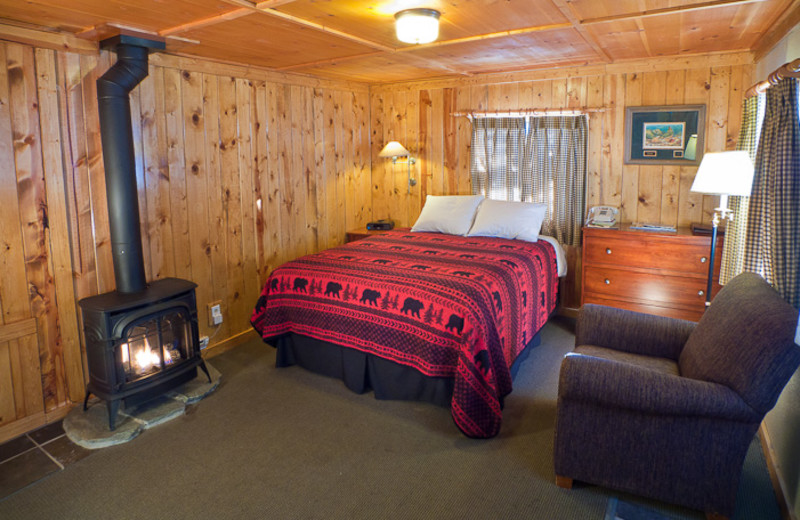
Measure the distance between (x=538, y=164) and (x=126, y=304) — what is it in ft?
11.3

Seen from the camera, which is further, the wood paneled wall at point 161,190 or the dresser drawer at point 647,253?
the dresser drawer at point 647,253

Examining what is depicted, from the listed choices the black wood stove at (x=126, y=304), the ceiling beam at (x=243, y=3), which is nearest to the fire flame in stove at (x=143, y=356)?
the black wood stove at (x=126, y=304)

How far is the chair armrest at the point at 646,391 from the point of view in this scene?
1.90 m

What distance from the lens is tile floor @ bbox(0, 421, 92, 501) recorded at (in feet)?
Answer: 7.98

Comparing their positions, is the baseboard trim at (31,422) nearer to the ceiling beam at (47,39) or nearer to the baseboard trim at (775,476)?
the ceiling beam at (47,39)

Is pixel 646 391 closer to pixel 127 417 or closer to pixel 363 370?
pixel 363 370

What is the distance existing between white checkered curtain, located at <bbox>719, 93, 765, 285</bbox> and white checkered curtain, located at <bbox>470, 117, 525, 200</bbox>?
1783 millimetres

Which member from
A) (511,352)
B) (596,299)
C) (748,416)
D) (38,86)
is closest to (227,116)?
(38,86)

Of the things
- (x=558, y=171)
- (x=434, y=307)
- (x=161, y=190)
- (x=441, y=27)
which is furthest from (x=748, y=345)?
(x=161, y=190)

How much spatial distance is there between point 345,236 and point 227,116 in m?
1.78

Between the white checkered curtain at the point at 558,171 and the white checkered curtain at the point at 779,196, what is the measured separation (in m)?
1.92

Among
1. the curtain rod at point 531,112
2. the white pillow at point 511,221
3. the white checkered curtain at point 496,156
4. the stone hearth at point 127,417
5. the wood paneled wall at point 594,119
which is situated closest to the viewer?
the stone hearth at point 127,417

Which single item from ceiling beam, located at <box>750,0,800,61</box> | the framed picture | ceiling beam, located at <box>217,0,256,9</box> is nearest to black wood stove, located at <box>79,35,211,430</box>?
ceiling beam, located at <box>217,0,256,9</box>

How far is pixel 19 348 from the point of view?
2.83m
